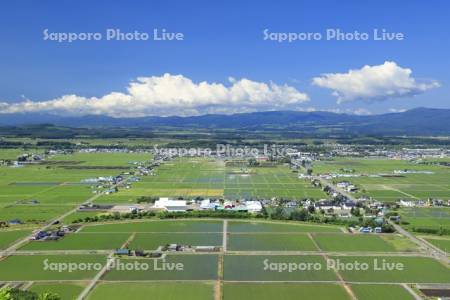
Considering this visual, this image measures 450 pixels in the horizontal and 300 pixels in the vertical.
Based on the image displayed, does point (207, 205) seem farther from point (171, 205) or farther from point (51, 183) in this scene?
point (51, 183)

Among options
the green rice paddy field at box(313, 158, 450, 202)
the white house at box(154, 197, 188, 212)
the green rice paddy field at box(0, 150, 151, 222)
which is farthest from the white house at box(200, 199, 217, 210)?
the green rice paddy field at box(313, 158, 450, 202)

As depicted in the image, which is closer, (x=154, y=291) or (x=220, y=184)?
(x=154, y=291)

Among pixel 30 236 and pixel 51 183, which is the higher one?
pixel 51 183

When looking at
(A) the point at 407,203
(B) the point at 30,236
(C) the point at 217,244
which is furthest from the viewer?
(A) the point at 407,203

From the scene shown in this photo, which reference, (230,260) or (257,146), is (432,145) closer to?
(257,146)

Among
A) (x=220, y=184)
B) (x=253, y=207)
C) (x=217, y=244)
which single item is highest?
(x=220, y=184)

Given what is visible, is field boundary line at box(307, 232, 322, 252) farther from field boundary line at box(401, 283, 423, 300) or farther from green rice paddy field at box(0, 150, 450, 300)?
field boundary line at box(401, 283, 423, 300)

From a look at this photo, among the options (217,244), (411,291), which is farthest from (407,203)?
(411,291)

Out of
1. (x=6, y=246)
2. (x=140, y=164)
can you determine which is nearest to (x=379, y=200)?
(x=6, y=246)
